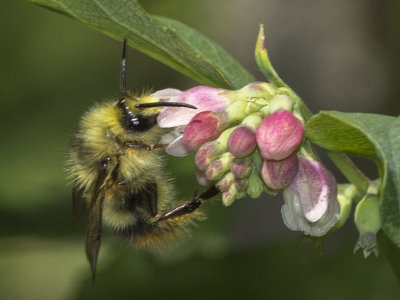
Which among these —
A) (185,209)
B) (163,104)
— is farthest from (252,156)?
(185,209)

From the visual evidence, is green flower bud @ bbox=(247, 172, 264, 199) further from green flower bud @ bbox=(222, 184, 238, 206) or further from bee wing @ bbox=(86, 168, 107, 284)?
bee wing @ bbox=(86, 168, 107, 284)

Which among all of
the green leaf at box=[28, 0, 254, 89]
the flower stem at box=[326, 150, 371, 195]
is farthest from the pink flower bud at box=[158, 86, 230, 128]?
the flower stem at box=[326, 150, 371, 195]

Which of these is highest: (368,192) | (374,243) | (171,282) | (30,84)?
(30,84)

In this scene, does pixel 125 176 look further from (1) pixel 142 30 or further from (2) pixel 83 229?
(2) pixel 83 229

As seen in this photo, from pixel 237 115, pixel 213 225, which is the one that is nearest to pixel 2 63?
pixel 213 225

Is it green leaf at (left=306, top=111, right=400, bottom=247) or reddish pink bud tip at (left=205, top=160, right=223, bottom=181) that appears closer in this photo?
green leaf at (left=306, top=111, right=400, bottom=247)

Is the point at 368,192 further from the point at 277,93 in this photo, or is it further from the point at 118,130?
the point at 118,130
